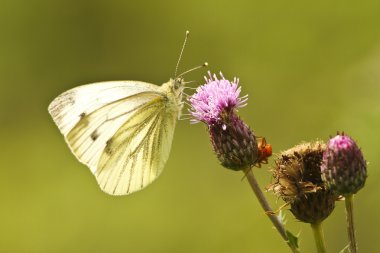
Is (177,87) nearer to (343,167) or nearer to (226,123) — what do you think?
(226,123)

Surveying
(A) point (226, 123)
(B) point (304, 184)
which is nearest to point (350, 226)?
(B) point (304, 184)

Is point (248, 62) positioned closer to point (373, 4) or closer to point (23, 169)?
point (373, 4)

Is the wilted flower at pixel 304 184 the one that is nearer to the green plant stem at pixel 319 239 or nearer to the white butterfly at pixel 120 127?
the green plant stem at pixel 319 239

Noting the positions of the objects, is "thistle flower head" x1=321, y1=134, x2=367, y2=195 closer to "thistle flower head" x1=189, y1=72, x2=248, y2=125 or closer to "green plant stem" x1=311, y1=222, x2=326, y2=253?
"green plant stem" x1=311, y1=222, x2=326, y2=253

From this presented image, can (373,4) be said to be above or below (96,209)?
above

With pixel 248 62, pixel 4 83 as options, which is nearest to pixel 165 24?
pixel 248 62

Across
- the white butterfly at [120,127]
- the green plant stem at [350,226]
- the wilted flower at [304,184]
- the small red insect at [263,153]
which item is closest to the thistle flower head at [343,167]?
the green plant stem at [350,226]

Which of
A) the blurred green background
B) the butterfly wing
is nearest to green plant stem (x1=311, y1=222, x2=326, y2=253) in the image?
the butterfly wing
